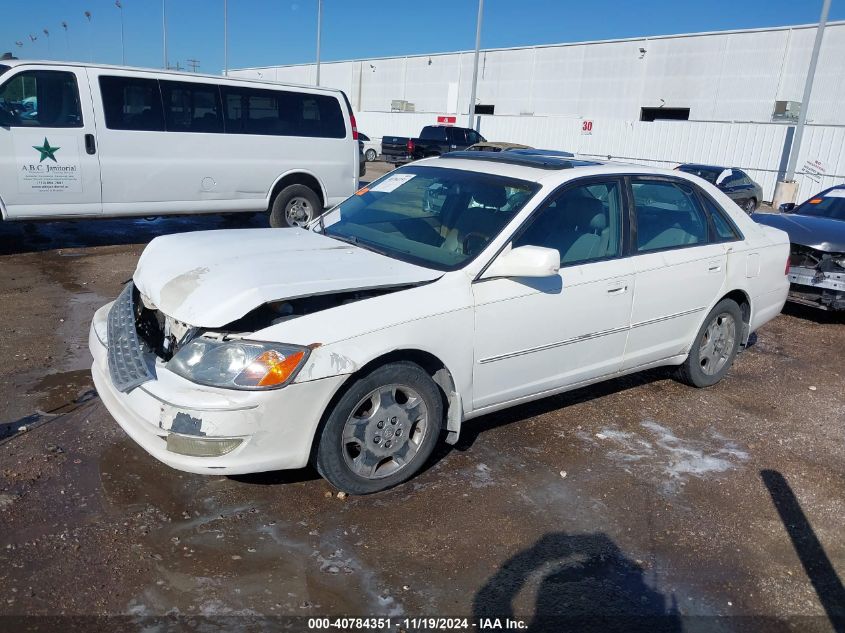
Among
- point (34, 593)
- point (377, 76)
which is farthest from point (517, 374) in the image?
point (377, 76)

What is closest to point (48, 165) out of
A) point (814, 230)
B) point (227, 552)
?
point (227, 552)

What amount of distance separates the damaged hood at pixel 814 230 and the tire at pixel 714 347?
9.23 ft

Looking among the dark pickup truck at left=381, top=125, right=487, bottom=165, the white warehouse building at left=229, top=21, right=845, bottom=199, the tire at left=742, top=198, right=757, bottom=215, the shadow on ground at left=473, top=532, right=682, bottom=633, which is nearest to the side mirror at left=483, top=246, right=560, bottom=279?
the shadow on ground at left=473, top=532, right=682, bottom=633

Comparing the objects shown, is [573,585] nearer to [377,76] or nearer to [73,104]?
[73,104]

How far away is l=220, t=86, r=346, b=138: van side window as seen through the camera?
9.74 metres

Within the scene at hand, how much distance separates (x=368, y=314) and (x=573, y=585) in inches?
60.2

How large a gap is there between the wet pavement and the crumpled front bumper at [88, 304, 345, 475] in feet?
1.18

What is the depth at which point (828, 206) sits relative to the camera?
9328 mm

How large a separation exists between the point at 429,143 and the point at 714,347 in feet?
74.9

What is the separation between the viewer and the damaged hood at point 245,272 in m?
3.27

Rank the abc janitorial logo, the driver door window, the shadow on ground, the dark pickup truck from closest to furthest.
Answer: the shadow on ground < the driver door window < the abc janitorial logo < the dark pickup truck

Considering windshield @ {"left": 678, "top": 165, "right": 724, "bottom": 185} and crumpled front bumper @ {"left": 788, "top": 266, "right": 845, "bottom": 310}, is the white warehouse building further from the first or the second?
crumpled front bumper @ {"left": 788, "top": 266, "right": 845, "bottom": 310}

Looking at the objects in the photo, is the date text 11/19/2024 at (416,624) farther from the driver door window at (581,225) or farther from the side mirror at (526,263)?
the driver door window at (581,225)

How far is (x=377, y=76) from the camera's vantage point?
2375 inches
